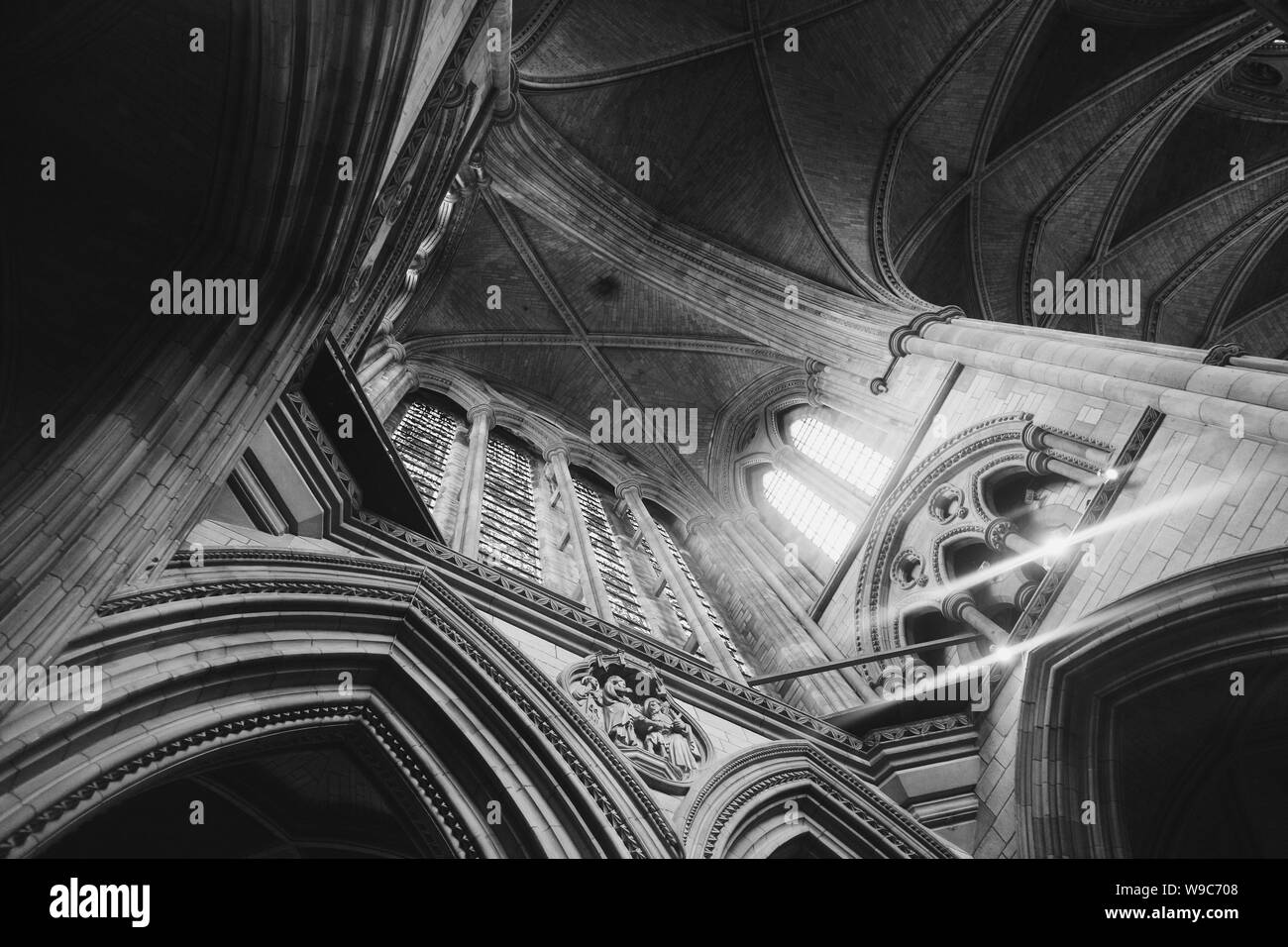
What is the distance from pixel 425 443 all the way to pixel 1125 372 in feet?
31.7

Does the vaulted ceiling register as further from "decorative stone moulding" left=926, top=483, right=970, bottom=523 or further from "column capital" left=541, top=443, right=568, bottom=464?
"decorative stone moulding" left=926, top=483, right=970, bottom=523

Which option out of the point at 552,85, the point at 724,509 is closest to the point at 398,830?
the point at 724,509

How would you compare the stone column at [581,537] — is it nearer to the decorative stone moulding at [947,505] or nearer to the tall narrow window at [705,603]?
the tall narrow window at [705,603]

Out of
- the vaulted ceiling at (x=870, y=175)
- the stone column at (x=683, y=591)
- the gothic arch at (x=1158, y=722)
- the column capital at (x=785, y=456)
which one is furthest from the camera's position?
the column capital at (x=785, y=456)

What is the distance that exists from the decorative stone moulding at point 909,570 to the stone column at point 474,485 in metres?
A: 5.00

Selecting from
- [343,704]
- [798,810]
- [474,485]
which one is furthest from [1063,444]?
[474,485]

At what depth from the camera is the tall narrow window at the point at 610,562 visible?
11341 mm

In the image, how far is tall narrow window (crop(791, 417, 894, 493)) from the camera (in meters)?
13.2

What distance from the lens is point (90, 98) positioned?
5.13m

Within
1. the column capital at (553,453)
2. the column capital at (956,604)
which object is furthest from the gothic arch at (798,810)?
the column capital at (553,453)

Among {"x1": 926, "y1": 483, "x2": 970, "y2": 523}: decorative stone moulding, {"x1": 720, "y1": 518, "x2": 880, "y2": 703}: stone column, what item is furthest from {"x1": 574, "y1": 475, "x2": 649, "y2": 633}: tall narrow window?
{"x1": 926, "y1": 483, "x2": 970, "y2": 523}: decorative stone moulding

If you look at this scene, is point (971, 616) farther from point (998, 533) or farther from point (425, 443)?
point (425, 443)

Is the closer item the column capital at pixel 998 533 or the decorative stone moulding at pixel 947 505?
the column capital at pixel 998 533
